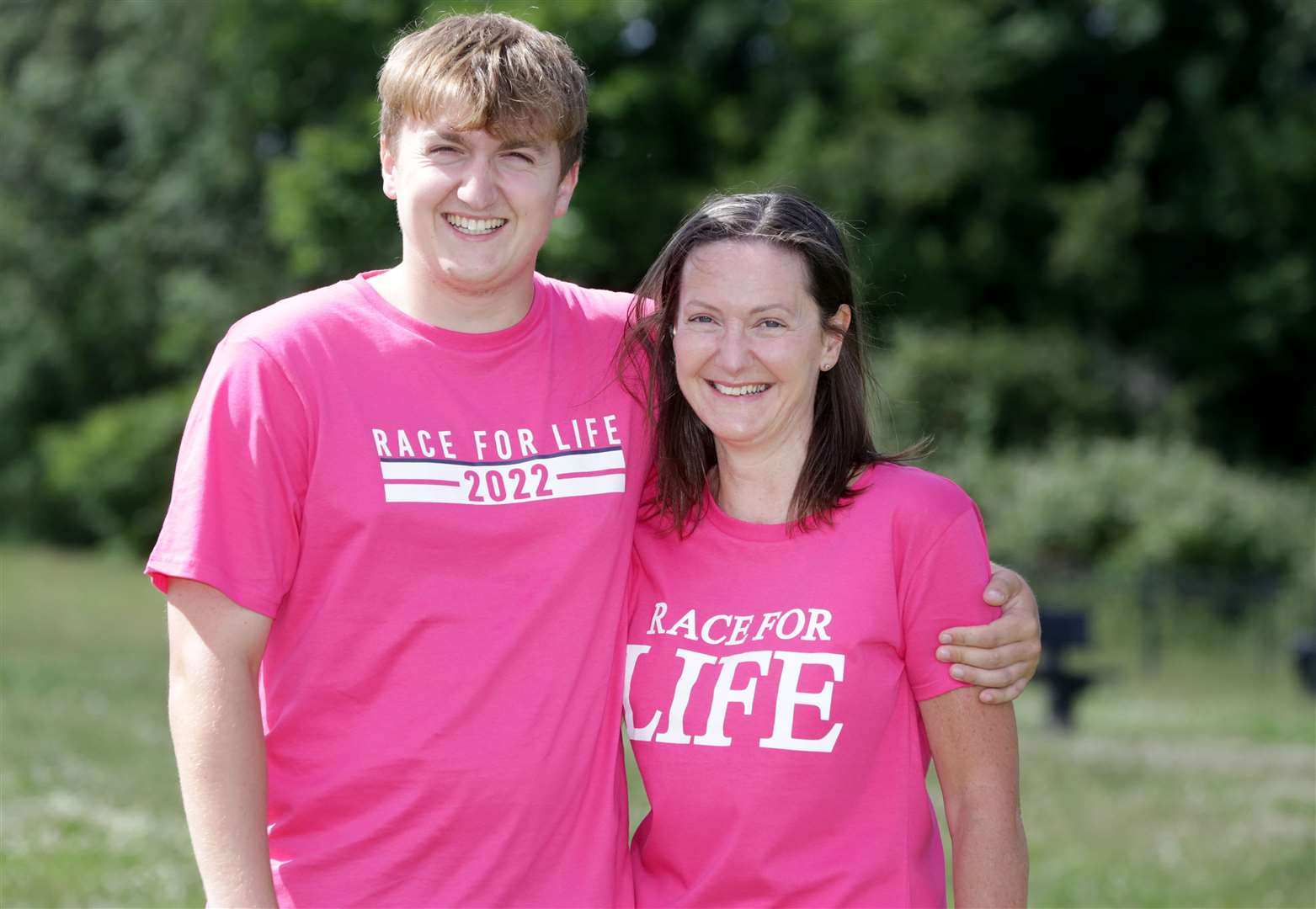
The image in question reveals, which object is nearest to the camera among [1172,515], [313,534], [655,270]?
[313,534]

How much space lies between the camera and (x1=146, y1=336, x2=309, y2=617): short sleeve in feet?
8.66

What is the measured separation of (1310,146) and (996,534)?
32.1ft

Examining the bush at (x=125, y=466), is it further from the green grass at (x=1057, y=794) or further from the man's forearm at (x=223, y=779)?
the man's forearm at (x=223, y=779)

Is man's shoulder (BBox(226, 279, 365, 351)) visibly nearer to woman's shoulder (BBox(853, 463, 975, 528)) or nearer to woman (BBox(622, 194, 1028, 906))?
woman (BBox(622, 194, 1028, 906))

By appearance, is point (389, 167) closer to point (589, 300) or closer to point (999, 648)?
point (589, 300)

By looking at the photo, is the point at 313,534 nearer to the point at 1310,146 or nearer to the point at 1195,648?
the point at 1195,648

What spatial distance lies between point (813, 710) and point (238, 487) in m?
1.10

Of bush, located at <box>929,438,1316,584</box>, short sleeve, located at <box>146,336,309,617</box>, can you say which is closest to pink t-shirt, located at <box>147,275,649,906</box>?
short sleeve, located at <box>146,336,309,617</box>

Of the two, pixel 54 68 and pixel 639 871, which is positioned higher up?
pixel 54 68

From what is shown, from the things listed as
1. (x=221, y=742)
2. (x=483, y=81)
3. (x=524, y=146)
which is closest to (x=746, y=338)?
(x=524, y=146)

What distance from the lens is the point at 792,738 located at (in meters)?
2.93

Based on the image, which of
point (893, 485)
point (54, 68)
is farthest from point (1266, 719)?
point (54, 68)

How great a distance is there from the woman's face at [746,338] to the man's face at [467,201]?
373 millimetres

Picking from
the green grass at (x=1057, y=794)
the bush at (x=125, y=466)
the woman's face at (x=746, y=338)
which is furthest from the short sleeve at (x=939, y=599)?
the bush at (x=125, y=466)
